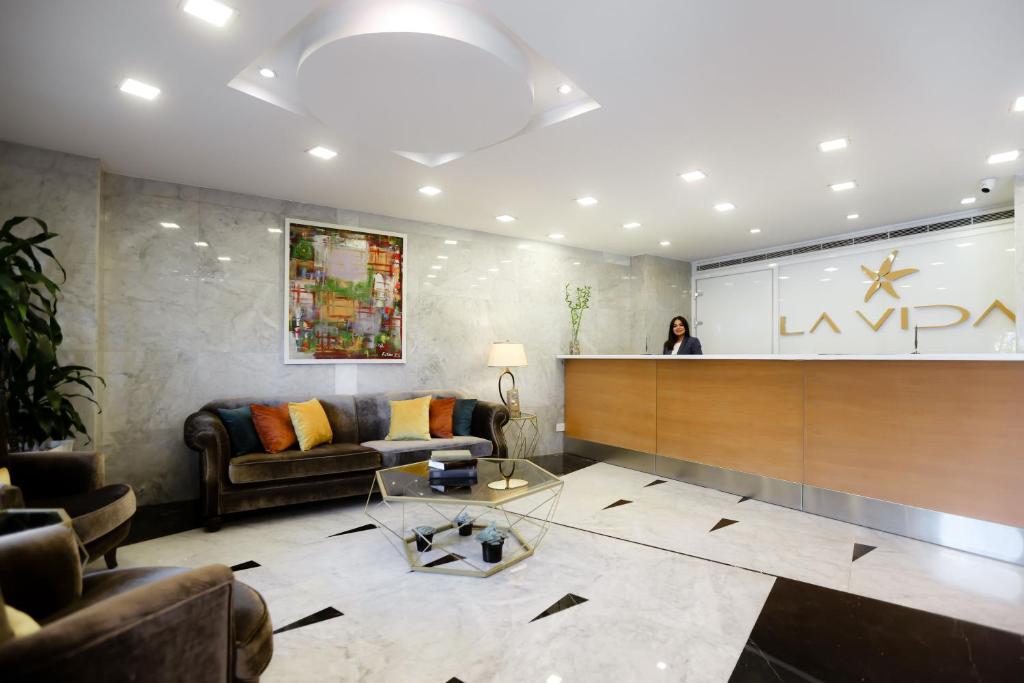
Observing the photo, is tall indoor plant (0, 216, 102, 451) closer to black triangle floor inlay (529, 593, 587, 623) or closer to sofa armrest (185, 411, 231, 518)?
sofa armrest (185, 411, 231, 518)

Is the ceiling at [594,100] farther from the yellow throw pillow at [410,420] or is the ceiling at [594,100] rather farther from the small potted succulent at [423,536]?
the small potted succulent at [423,536]

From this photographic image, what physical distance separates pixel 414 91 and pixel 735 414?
3583 millimetres

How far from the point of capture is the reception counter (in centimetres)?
302

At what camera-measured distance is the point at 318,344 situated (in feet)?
15.3

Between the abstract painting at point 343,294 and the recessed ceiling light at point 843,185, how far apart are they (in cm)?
394

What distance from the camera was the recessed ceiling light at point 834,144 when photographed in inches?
130

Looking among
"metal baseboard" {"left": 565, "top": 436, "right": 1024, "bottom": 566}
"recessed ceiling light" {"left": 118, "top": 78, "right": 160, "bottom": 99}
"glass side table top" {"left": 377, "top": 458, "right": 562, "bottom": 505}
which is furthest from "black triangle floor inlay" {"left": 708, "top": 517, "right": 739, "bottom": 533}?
"recessed ceiling light" {"left": 118, "top": 78, "right": 160, "bottom": 99}

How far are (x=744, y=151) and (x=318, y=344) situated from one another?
3855mm

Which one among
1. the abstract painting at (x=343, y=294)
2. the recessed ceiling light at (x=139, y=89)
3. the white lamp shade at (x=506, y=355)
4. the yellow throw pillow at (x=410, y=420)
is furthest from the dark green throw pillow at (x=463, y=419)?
the recessed ceiling light at (x=139, y=89)

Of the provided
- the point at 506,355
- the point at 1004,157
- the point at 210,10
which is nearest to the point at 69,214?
the point at 210,10

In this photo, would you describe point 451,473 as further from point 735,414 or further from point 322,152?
point 735,414

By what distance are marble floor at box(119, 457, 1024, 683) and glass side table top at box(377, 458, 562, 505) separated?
0.41 meters

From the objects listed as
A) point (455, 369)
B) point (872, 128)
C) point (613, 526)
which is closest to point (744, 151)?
point (872, 128)

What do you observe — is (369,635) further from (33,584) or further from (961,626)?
(961,626)
